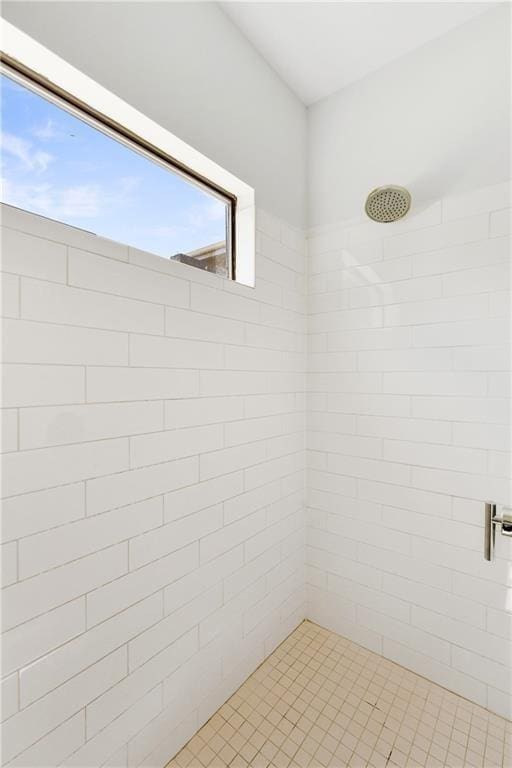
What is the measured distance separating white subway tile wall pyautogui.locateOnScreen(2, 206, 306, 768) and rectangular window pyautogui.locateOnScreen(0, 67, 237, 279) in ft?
0.48

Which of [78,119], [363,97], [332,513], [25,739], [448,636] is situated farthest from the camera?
[332,513]

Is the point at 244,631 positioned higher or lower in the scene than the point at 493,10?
lower

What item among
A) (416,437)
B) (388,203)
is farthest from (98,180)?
(416,437)

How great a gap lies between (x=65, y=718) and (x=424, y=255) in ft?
5.97

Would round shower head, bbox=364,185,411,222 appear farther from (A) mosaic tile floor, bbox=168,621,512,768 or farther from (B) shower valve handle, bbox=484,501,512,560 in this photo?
(A) mosaic tile floor, bbox=168,621,512,768

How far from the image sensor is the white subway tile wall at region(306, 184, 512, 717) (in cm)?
127

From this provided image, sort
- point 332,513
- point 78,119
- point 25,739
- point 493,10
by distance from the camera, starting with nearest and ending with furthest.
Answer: point 25,739
point 78,119
point 493,10
point 332,513

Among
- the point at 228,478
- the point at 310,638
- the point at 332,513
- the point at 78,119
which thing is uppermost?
the point at 78,119

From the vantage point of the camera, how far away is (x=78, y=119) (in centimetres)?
101

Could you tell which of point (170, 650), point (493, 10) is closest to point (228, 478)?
point (170, 650)

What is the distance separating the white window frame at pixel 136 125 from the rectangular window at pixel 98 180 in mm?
16

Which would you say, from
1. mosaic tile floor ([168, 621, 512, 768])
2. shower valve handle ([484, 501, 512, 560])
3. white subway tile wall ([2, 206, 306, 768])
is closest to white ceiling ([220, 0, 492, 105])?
white subway tile wall ([2, 206, 306, 768])

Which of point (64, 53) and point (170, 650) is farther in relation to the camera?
point (170, 650)

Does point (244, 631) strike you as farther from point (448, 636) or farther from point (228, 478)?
point (448, 636)
